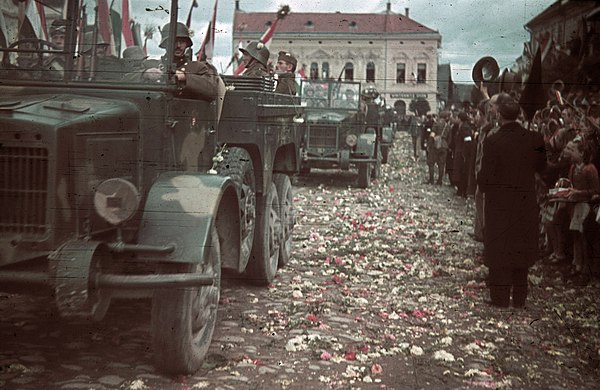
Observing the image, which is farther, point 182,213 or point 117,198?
point 182,213

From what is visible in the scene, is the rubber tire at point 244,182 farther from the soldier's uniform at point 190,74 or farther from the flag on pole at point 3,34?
the flag on pole at point 3,34

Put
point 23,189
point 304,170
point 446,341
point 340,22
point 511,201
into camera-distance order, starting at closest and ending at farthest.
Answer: point 23,189
point 446,341
point 340,22
point 511,201
point 304,170

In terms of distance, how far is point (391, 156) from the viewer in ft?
101

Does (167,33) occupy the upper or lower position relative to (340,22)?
lower

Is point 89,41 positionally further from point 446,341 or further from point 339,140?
point 339,140

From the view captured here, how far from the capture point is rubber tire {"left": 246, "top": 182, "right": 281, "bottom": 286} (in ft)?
22.9

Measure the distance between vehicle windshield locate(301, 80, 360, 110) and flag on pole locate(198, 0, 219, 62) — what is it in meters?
13.0

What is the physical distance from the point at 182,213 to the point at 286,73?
5026mm

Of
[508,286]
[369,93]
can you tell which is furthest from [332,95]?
[508,286]

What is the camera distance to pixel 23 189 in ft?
13.4

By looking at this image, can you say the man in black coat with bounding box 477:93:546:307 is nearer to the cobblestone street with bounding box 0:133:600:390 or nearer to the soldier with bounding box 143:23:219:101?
the cobblestone street with bounding box 0:133:600:390

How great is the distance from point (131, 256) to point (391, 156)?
2684 cm

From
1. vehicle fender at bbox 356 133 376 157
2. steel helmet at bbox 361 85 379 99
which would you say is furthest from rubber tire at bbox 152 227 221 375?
steel helmet at bbox 361 85 379 99

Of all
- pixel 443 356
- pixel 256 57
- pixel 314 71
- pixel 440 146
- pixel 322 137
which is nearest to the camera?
pixel 443 356
